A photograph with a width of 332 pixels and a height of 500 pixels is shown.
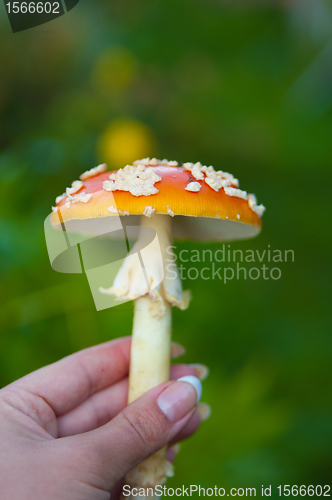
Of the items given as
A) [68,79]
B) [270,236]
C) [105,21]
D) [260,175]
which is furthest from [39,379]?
[105,21]

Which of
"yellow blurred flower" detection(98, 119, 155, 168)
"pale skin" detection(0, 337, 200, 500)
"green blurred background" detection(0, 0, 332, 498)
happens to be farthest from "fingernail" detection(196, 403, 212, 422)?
"yellow blurred flower" detection(98, 119, 155, 168)

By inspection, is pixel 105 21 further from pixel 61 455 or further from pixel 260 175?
pixel 61 455

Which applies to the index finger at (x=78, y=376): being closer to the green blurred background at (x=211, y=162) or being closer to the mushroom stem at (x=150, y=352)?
the mushroom stem at (x=150, y=352)

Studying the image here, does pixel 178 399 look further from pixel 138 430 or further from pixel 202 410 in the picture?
pixel 202 410

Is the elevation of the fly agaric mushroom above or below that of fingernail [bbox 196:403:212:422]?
above

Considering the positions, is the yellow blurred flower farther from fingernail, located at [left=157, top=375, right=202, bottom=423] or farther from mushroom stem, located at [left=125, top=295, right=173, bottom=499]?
fingernail, located at [left=157, top=375, right=202, bottom=423]

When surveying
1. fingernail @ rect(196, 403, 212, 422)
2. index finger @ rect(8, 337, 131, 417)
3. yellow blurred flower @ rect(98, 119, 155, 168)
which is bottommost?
fingernail @ rect(196, 403, 212, 422)

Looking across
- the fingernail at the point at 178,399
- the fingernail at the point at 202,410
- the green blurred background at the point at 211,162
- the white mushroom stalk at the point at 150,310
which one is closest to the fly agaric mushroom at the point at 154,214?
the white mushroom stalk at the point at 150,310

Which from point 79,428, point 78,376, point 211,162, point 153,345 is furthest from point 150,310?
point 211,162
